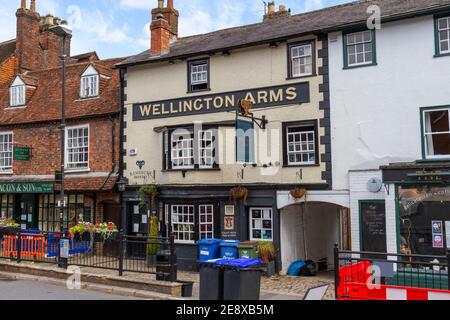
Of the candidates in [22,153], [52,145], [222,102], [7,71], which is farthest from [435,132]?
[7,71]

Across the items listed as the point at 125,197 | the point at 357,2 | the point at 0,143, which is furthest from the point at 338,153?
the point at 0,143

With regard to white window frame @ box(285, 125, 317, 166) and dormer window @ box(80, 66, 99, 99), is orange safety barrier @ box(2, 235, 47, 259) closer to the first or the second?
dormer window @ box(80, 66, 99, 99)

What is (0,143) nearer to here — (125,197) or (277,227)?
(125,197)

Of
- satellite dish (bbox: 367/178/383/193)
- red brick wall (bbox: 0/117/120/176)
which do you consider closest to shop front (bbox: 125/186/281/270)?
red brick wall (bbox: 0/117/120/176)

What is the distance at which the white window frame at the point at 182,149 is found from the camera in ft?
55.1

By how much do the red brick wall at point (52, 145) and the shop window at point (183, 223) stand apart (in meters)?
3.14

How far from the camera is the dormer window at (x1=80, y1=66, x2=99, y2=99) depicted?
20.1 m

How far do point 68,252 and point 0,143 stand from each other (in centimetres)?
1004

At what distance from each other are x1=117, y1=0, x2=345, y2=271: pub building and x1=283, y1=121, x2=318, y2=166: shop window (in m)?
0.03

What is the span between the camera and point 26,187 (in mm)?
19500

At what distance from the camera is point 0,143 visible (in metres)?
21.6

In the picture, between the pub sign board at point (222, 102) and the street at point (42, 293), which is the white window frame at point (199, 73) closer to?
the pub sign board at point (222, 102)

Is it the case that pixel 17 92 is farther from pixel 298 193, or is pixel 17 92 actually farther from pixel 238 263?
pixel 238 263
